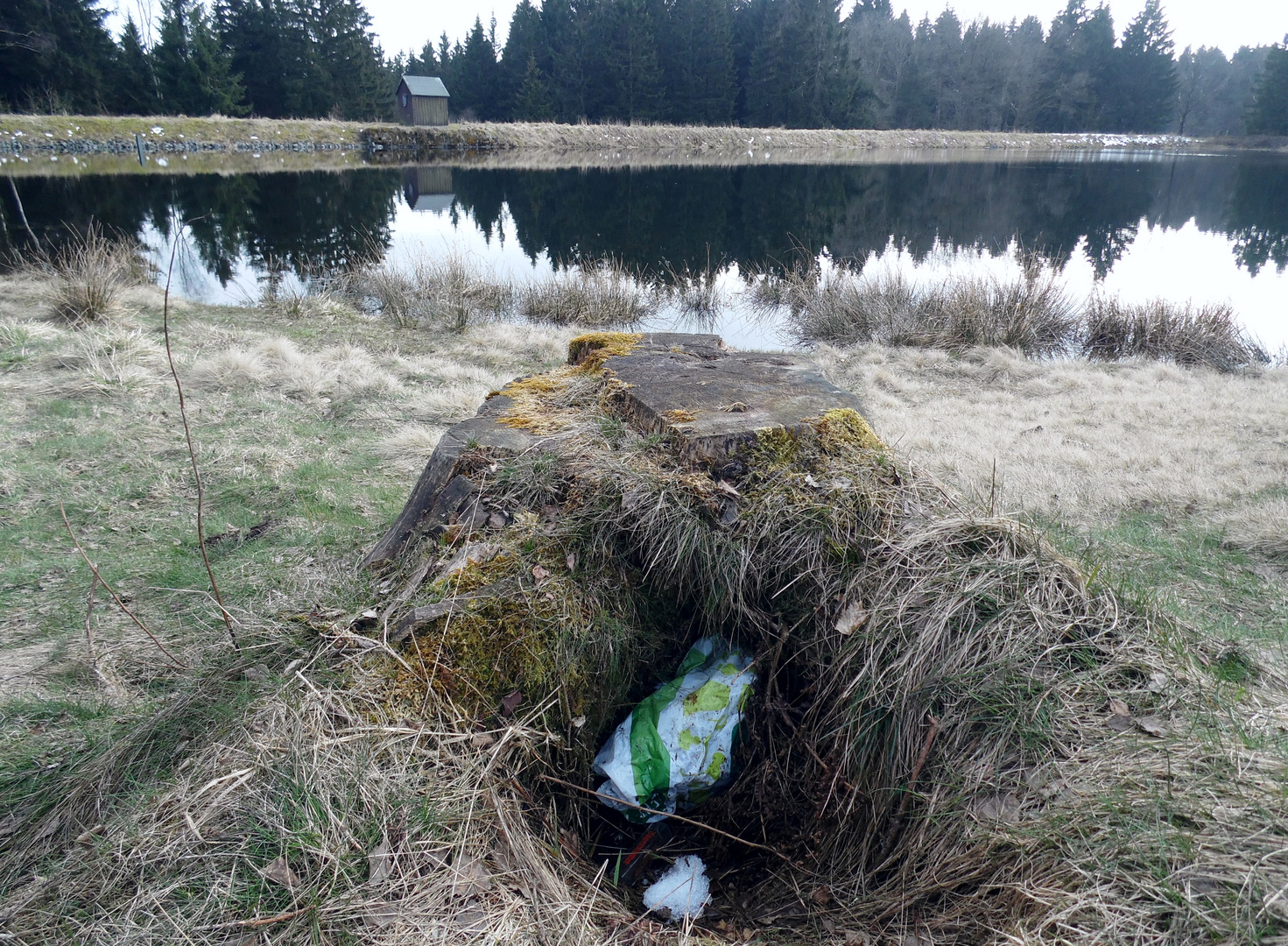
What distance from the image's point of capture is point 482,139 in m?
34.1

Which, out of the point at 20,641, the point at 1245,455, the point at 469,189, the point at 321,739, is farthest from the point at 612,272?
the point at 469,189

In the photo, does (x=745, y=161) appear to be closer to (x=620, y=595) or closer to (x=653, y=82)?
(x=653, y=82)

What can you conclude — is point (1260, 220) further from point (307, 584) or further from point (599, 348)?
point (307, 584)

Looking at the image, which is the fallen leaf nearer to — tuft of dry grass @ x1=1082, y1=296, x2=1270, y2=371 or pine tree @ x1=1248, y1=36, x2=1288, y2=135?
tuft of dry grass @ x1=1082, y1=296, x2=1270, y2=371

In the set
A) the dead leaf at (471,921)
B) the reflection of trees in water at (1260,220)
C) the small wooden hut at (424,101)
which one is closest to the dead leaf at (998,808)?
the dead leaf at (471,921)

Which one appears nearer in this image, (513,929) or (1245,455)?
(513,929)

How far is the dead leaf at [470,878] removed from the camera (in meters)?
1.38

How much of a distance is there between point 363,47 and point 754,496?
44.9 metres

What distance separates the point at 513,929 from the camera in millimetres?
1345

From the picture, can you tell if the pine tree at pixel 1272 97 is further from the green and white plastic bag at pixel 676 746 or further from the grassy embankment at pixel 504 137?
the green and white plastic bag at pixel 676 746

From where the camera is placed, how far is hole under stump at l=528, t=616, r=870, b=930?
68.5 inches

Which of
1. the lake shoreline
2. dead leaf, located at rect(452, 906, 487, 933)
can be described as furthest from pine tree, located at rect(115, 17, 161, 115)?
dead leaf, located at rect(452, 906, 487, 933)

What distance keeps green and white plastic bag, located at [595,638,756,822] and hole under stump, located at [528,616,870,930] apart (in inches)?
1.8

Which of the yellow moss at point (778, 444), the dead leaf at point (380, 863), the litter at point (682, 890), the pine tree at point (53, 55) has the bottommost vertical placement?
the litter at point (682, 890)
